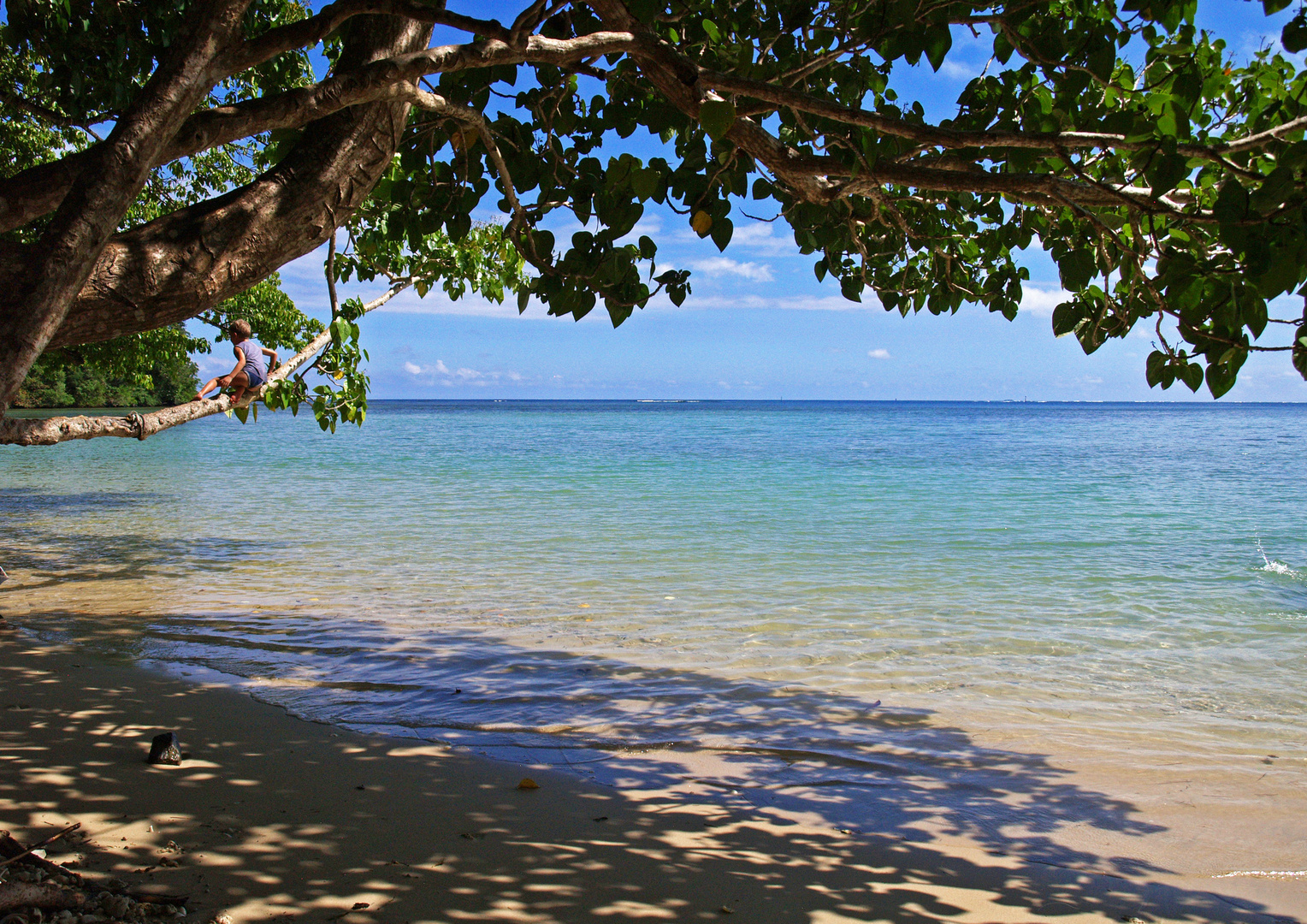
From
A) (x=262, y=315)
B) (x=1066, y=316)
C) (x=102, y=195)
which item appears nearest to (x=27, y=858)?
(x=102, y=195)

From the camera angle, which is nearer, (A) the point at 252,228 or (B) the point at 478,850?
(A) the point at 252,228

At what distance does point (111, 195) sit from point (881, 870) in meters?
3.49

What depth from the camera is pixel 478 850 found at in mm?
3361

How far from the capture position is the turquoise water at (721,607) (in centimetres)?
537

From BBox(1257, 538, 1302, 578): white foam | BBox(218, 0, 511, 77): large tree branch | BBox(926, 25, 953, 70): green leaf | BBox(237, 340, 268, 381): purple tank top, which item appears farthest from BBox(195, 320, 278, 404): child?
BBox(1257, 538, 1302, 578): white foam

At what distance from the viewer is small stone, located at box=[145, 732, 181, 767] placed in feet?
13.2

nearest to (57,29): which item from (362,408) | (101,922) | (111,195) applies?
(362,408)

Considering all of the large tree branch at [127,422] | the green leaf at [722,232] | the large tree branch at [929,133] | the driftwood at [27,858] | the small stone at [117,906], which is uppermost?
the large tree branch at [929,133]

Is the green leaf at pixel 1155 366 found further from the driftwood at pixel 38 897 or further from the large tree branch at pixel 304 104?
the driftwood at pixel 38 897

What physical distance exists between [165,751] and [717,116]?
370 centimetres

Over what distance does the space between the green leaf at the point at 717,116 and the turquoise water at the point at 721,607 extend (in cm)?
329

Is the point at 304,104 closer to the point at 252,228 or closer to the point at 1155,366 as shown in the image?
the point at 252,228

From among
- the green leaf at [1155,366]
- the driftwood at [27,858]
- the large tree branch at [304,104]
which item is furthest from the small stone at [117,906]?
the green leaf at [1155,366]

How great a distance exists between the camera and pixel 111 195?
2432 mm
